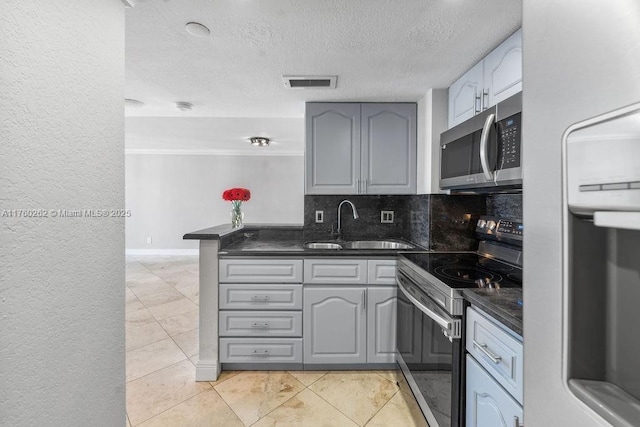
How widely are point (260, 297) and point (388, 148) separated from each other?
5.21 ft

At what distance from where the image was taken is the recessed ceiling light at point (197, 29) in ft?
4.60

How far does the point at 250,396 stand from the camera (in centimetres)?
178

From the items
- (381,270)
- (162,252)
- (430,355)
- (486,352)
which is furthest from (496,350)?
(162,252)

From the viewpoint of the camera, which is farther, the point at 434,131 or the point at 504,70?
the point at 434,131

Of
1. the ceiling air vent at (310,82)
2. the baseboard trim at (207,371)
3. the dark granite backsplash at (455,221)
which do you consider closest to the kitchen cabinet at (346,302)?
the dark granite backsplash at (455,221)

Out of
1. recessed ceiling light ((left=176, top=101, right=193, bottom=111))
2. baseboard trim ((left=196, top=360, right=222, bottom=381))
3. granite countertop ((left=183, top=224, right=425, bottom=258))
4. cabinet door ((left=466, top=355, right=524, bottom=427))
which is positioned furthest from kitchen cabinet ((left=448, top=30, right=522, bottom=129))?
baseboard trim ((left=196, top=360, right=222, bottom=381))

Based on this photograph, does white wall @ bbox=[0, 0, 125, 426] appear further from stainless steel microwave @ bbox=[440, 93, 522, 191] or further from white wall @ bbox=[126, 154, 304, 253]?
white wall @ bbox=[126, 154, 304, 253]

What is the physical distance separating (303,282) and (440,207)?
1.20 metres

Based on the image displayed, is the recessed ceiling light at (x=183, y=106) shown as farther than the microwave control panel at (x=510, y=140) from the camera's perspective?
Yes

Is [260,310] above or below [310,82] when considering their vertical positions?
below

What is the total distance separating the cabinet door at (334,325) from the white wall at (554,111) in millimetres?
1526

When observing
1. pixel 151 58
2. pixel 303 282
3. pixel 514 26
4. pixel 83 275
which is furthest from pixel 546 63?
pixel 151 58

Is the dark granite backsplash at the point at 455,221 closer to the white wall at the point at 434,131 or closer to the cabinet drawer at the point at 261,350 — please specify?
the white wall at the point at 434,131

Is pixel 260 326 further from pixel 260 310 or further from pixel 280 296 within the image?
pixel 280 296
